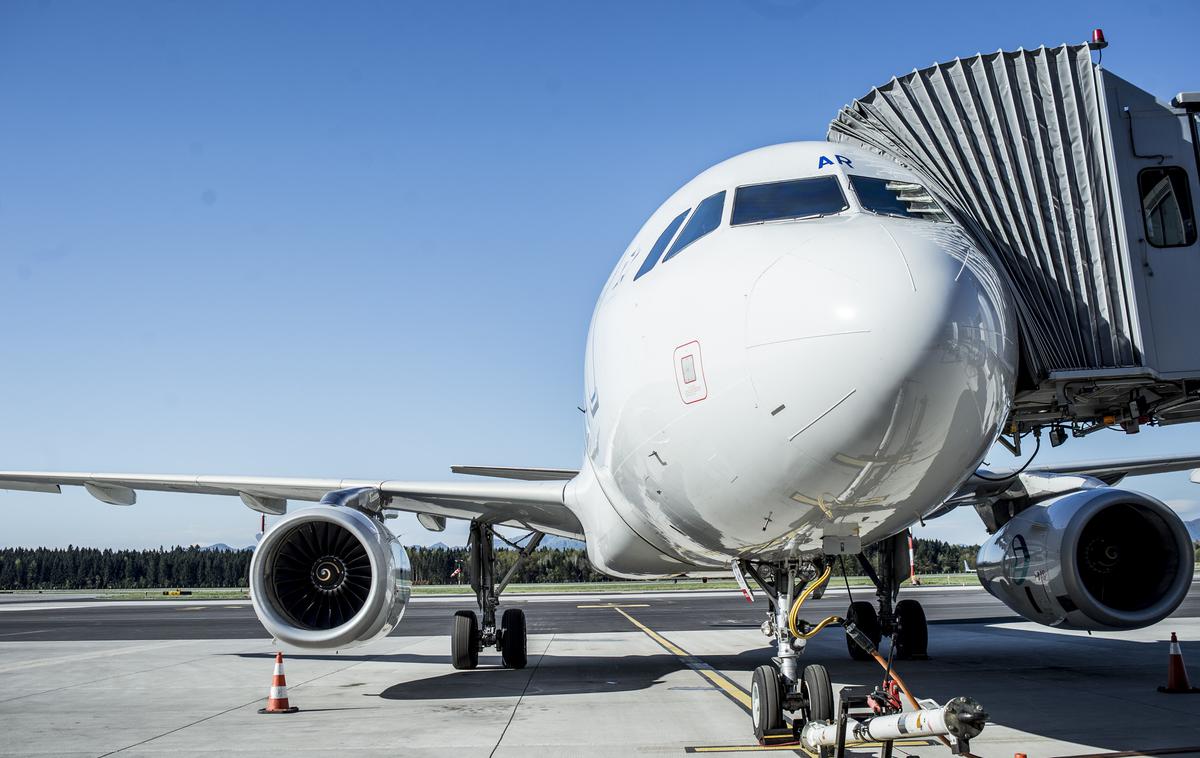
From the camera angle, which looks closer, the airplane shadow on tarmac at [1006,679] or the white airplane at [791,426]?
the white airplane at [791,426]

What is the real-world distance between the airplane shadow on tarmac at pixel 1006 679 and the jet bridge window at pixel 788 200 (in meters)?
3.86

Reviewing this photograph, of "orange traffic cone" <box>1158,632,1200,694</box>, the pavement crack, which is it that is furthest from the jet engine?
the pavement crack

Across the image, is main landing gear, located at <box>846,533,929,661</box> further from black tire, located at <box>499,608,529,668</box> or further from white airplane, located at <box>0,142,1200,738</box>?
black tire, located at <box>499,608,529,668</box>

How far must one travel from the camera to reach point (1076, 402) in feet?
21.2

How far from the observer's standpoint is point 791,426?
4285mm

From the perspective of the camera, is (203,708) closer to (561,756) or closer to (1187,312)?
(561,756)

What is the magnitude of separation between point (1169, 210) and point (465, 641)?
28.4ft

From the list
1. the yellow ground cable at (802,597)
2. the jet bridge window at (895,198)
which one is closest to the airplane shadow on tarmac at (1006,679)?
the yellow ground cable at (802,597)

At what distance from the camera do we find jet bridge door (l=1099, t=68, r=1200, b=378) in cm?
601

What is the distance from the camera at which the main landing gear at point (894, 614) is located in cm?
1119

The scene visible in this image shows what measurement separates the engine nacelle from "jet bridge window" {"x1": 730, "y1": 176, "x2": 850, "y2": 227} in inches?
202

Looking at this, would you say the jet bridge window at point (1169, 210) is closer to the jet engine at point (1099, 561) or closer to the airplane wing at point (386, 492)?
the jet engine at point (1099, 561)

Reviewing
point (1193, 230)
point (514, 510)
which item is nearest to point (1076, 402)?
point (1193, 230)

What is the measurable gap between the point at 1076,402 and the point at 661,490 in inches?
121
